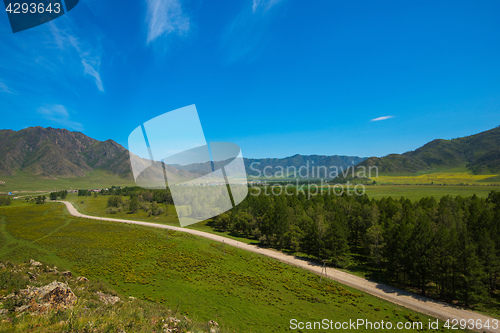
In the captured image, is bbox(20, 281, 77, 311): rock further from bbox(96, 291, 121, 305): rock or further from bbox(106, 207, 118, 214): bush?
bbox(106, 207, 118, 214): bush

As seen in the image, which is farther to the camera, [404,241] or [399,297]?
[404,241]

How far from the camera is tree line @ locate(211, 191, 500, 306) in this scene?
26.9m

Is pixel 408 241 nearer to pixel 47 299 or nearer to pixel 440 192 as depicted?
pixel 47 299

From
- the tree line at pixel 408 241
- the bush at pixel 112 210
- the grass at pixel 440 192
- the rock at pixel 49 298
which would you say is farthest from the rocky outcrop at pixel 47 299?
the grass at pixel 440 192

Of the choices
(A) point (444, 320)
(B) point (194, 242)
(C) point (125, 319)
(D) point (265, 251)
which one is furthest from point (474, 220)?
(B) point (194, 242)

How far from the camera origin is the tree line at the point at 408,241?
Answer: 88.2 ft

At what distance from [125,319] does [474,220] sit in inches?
2085

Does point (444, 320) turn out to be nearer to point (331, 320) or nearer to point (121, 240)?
point (331, 320)

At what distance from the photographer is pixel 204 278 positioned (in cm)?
3175

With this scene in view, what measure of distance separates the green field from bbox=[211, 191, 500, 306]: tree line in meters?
8.42

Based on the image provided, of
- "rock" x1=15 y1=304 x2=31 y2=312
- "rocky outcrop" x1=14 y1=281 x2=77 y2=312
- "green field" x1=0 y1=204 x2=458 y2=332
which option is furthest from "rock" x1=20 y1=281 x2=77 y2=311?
"green field" x1=0 y1=204 x2=458 y2=332

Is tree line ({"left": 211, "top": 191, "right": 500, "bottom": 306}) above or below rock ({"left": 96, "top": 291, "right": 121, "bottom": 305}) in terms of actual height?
below

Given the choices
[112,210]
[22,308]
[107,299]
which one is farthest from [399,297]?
[112,210]

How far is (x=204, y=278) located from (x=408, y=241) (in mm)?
32643
